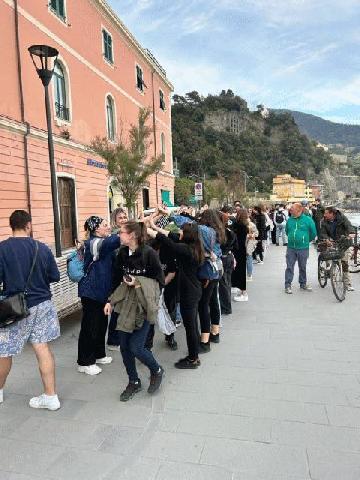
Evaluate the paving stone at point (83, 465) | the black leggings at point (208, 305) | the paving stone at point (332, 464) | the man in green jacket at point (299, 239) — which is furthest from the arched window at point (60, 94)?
the paving stone at point (332, 464)

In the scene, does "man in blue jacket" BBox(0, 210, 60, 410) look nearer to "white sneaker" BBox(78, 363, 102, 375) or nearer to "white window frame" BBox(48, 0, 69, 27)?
"white sneaker" BBox(78, 363, 102, 375)

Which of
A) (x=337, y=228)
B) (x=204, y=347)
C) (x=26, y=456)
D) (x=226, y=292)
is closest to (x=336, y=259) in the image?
(x=337, y=228)

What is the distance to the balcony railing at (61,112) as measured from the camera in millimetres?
13800

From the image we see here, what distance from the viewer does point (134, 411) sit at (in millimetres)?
3172

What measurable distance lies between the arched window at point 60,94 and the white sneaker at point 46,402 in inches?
488

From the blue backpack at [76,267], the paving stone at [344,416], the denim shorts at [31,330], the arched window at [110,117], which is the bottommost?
the paving stone at [344,416]

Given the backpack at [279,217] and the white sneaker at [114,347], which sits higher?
the backpack at [279,217]

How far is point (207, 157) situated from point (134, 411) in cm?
8392

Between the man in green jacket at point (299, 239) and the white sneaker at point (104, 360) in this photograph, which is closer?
the white sneaker at point (104, 360)

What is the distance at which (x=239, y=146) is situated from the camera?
110m

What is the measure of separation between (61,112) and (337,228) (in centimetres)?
1109

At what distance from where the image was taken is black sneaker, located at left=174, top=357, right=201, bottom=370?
3977 mm

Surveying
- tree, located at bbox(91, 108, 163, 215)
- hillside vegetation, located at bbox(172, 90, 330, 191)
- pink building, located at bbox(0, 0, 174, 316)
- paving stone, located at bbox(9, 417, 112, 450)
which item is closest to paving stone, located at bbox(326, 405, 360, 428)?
paving stone, located at bbox(9, 417, 112, 450)

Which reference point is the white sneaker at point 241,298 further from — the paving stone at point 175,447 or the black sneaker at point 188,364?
the paving stone at point 175,447
